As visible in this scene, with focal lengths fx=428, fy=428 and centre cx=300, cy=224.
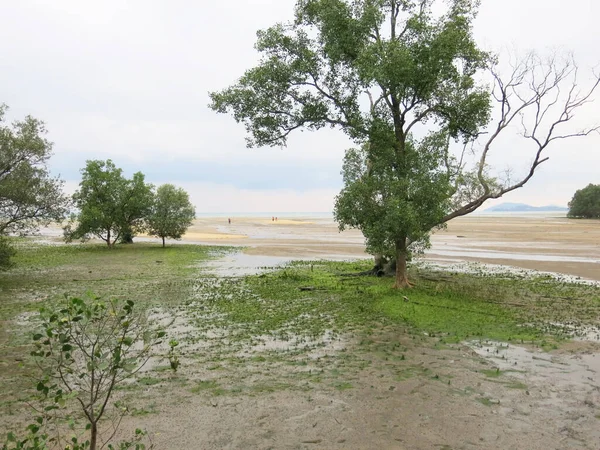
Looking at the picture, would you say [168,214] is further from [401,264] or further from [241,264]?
[401,264]

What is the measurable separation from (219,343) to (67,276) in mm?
16202

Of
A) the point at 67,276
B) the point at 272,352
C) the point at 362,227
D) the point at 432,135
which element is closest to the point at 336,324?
the point at 272,352

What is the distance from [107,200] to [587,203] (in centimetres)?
10442

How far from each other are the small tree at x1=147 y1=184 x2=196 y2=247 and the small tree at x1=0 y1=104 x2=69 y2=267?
59.8ft

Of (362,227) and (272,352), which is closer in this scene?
(272,352)

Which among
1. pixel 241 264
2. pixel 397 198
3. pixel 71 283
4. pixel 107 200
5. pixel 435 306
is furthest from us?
pixel 107 200

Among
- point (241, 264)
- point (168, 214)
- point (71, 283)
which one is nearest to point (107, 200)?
point (168, 214)

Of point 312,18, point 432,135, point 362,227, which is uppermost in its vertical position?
point 312,18

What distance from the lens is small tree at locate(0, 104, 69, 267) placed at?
855 inches

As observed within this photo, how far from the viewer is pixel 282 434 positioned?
6.81 meters

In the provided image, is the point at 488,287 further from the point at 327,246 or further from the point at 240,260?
the point at 327,246

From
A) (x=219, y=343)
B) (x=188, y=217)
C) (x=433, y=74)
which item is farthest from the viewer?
(x=188, y=217)

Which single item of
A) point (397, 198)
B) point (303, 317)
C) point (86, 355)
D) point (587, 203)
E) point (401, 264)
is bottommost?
point (303, 317)

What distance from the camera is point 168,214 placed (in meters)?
42.7
